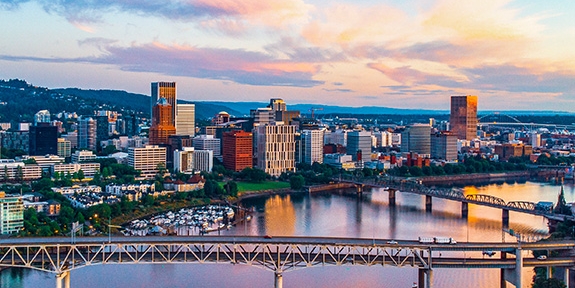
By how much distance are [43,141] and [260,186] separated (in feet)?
42.0

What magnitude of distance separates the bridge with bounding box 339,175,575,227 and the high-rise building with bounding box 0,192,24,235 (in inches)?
486


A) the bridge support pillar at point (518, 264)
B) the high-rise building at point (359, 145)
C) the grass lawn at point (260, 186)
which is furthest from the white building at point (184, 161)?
the bridge support pillar at point (518, 264)

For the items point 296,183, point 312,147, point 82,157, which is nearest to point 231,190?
point 296,183

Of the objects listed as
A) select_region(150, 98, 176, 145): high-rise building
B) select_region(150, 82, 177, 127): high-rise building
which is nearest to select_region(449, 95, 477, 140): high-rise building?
select_region(150, 82, 177, 127): high-rise building

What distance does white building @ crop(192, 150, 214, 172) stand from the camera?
34469 millimetres

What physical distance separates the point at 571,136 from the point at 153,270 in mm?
52467

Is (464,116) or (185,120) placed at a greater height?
(464,116)

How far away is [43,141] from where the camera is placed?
36.3 metres

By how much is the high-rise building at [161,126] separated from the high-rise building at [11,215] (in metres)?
21.8

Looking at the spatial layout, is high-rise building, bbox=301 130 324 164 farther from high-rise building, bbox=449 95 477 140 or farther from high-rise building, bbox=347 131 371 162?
high-rise building, bbox=449 95 477 140

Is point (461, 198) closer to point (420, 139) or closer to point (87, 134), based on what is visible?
point (420, 139)

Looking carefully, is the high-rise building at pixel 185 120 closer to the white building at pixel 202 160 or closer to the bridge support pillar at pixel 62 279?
the white building at pixel 202 160

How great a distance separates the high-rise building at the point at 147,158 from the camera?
33.9 metres

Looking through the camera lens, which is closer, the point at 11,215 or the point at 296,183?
the point at 11,215
